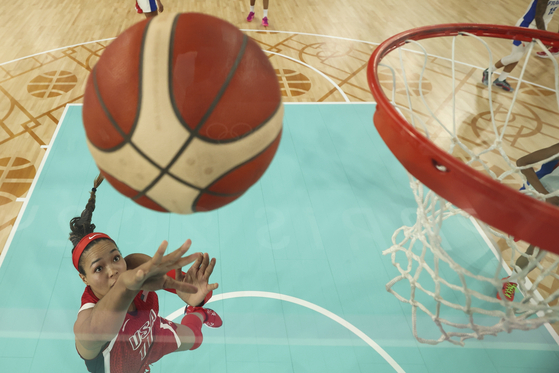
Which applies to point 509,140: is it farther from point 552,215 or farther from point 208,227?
point 552,215

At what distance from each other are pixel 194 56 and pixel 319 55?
161 inches

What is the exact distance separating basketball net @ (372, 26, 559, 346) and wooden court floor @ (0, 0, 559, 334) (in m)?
0.11

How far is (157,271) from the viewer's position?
3.59ft

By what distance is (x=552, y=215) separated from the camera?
0.88m

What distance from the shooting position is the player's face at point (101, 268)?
1.45 m

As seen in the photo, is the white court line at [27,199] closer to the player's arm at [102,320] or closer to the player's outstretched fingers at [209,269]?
the player's arm at [102,320]

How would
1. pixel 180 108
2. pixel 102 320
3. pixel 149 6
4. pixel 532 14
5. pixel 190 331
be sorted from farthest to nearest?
pixel 149 6 < pixel 532 14 < pixel 190 331 < pixel 102 320 < pixel 180 108

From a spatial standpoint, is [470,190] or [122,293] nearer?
[470,190]

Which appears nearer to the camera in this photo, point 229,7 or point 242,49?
point 242,49

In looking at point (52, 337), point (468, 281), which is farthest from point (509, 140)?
point (52, 337)

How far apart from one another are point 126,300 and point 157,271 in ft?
0.55

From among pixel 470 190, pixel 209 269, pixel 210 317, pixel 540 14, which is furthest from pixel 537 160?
pixel 540 14

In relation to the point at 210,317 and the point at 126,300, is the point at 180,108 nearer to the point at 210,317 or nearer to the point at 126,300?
the point at 126,300

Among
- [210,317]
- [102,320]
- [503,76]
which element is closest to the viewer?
[102,320]
